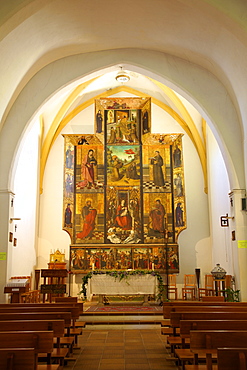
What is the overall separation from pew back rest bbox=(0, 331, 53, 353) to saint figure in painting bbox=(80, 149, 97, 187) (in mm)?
13508

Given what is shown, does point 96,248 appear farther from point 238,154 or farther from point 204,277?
point 238,154

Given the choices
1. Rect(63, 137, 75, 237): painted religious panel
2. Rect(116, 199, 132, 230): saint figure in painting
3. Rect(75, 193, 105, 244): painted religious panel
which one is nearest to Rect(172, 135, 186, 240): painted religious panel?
Rect(116, 199, 132, 230): saint figure in painting

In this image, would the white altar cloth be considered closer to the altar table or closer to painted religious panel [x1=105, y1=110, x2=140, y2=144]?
the altar table

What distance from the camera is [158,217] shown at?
55.7 feet

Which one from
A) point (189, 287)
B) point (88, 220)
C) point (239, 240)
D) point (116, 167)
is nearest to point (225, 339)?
point (239, 240)

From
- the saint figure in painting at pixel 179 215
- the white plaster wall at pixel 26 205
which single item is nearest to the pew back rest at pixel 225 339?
the white plaster wall at pixel 26 205

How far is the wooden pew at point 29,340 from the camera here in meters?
3.81

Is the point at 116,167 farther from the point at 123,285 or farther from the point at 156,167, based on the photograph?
the point at 123,285

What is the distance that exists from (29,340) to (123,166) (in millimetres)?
13814

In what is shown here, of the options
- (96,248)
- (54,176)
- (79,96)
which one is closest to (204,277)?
(96,248)

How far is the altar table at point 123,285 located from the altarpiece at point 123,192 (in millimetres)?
2789

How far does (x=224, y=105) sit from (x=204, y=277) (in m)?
7.58

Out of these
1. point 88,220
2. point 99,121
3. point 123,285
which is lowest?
point 123,285

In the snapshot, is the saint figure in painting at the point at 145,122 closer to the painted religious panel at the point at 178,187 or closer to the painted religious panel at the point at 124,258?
the painted religious panel at the point at 178,187
